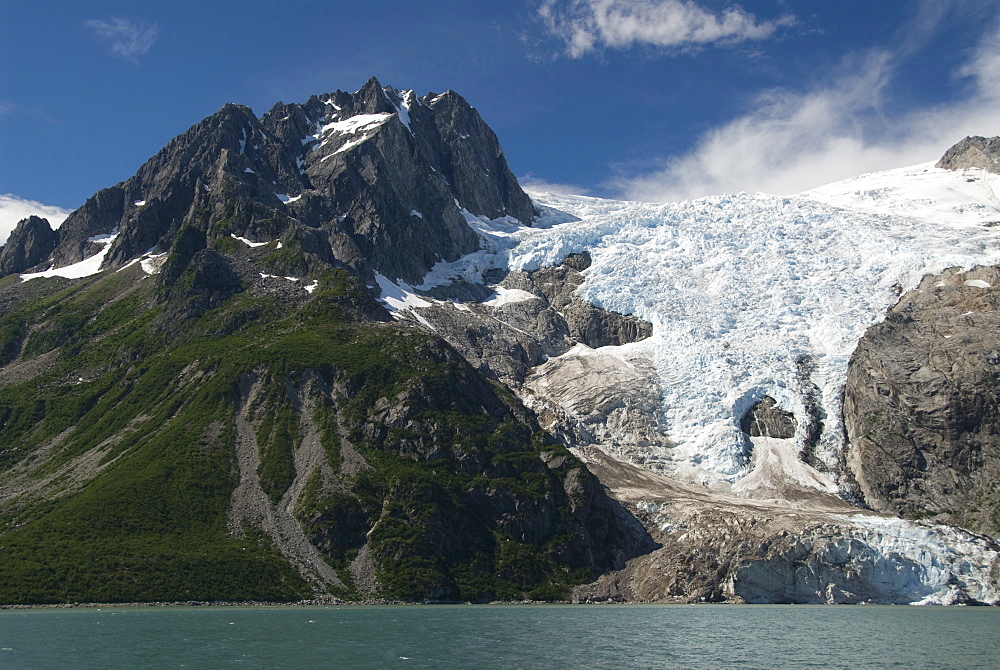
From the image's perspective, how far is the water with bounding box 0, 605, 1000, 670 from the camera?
59.8m

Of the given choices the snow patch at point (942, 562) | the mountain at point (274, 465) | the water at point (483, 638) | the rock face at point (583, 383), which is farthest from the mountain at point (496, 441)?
the water at point (483, 638)

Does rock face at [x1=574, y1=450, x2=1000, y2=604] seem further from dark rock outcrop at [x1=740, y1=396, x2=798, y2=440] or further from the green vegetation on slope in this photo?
dark rock outcrop at [x1=740, y1=396, x2=798, y2=440]

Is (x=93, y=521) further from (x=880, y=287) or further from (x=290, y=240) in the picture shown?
(x=880, y=287)

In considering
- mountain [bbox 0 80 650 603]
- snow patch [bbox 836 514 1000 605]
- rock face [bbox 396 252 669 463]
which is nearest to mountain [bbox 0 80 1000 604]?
snow patch [bbox 836 514 1000 605]

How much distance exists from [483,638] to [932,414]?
111 metres

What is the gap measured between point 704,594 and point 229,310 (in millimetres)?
113313

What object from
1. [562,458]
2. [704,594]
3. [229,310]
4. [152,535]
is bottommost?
[704,594]

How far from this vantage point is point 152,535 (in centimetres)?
11188

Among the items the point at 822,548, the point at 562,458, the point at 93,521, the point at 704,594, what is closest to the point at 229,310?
the point at 93,521

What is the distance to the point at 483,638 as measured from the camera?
71375 millimetres

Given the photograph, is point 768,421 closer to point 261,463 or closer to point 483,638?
point 261,463

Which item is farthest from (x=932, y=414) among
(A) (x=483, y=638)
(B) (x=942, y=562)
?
(A) (x=483, y=638)

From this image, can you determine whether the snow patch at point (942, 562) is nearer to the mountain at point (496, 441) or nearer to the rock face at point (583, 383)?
the mountain at point (496, 441)

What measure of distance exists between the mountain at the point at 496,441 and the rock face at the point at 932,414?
1.67ft
